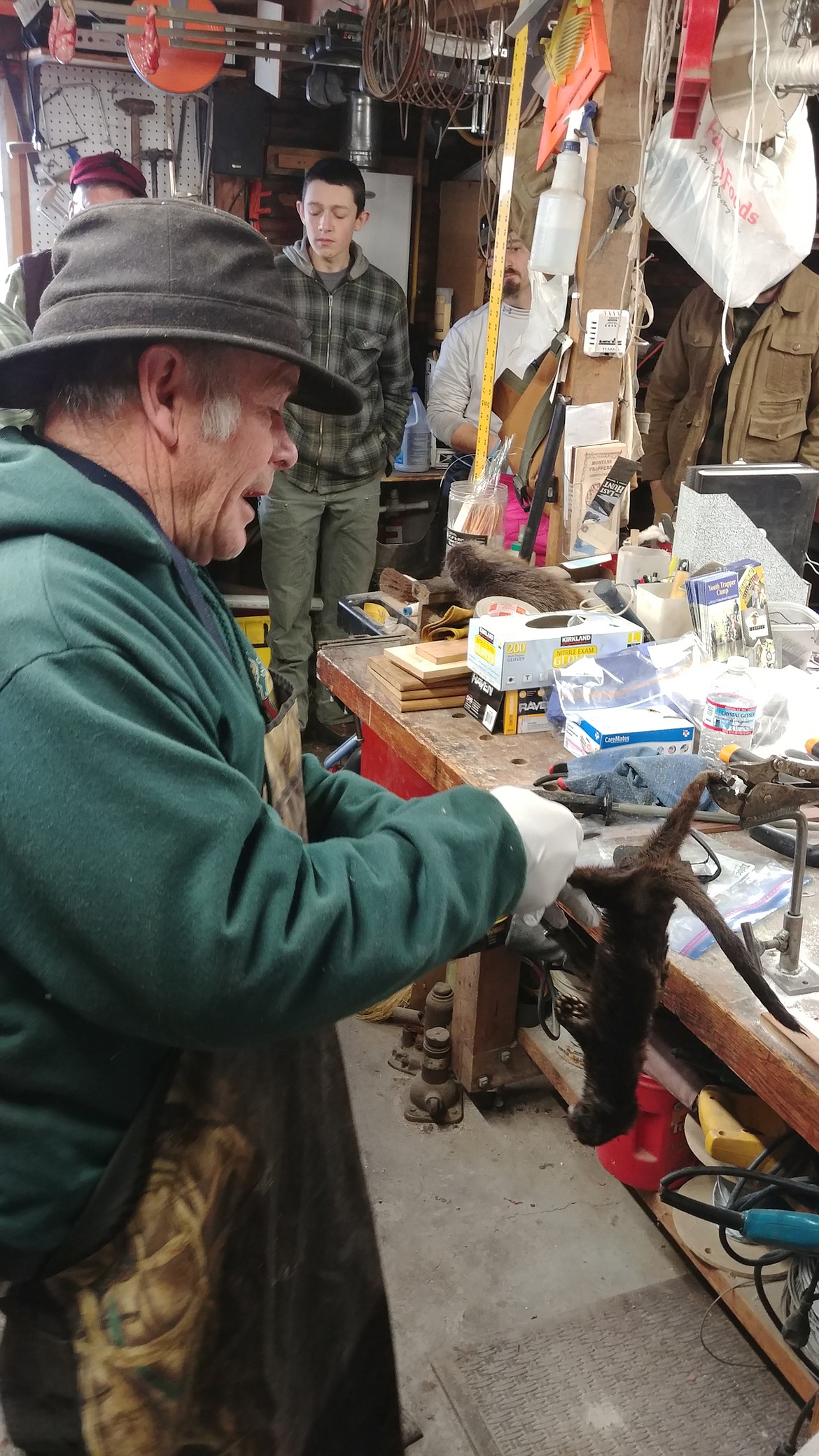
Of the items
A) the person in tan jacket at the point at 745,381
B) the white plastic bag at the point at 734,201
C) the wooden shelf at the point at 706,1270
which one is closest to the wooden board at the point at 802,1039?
the wooden shelf at the point at 706,1270

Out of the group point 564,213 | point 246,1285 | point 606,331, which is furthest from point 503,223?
point 246,1285

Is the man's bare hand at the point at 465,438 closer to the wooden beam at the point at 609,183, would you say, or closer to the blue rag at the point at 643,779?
the wooden beam at the point at 609,183

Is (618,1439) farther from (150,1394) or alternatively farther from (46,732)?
(46,732)

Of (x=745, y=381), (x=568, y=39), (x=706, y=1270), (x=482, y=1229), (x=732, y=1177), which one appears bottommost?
(x=482, y=1229)

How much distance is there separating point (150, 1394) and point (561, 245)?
2544 millimetres

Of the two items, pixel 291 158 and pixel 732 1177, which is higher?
pixel 291 158

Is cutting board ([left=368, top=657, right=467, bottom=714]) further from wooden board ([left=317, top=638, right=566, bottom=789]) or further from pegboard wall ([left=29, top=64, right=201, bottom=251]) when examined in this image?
pegboard wall ([left=29, top=64, right=201, bottom=251])

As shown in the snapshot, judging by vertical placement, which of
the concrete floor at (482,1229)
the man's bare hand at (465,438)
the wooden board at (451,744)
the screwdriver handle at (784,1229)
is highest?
the man's bare hand at (465,438)

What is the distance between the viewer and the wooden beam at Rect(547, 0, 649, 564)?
8.33ft

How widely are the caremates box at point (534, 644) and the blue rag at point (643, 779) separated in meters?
0.32

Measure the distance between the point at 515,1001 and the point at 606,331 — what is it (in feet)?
5.58

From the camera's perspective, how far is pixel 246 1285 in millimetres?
1154

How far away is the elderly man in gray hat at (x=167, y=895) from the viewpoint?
83 cm

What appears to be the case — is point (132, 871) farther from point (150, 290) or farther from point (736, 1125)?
point (736, 1125)
